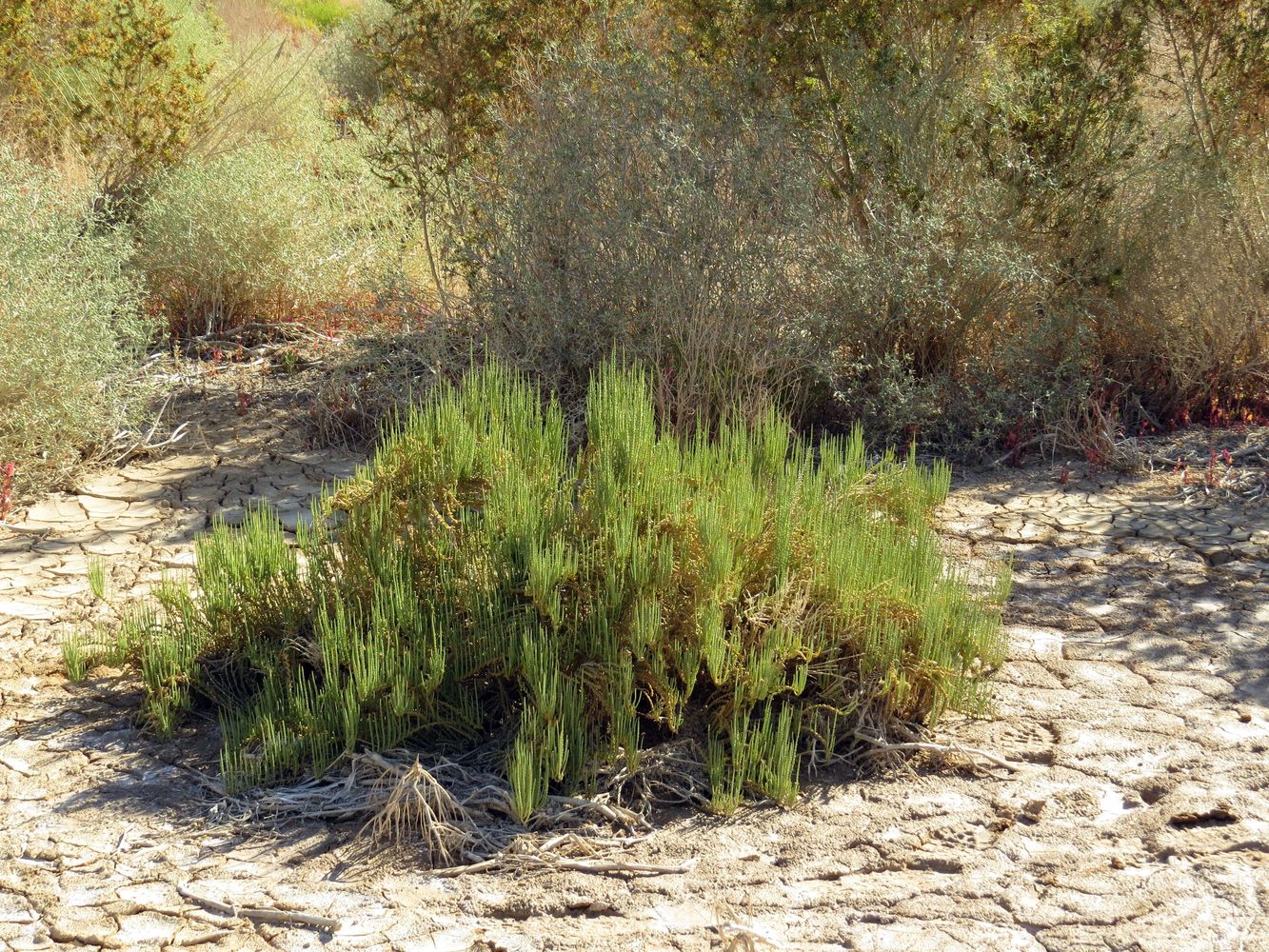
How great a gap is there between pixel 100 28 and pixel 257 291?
90.3 inches

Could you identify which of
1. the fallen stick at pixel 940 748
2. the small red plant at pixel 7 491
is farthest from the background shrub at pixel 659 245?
the fallen stick at pixel 940 748

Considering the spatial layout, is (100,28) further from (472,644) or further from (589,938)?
(589,938)

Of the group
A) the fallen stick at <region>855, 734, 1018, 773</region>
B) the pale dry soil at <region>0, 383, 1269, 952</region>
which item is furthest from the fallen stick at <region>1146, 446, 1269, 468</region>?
the fallen stick at <region>855, 734, 1018, 773</region>

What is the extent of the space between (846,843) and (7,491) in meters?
3.58

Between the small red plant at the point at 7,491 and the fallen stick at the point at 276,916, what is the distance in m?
2.74

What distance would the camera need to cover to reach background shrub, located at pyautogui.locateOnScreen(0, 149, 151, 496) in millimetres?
5020

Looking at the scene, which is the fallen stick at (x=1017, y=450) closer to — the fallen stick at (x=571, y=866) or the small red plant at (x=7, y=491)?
the fallen stick at (x=571, y=866)

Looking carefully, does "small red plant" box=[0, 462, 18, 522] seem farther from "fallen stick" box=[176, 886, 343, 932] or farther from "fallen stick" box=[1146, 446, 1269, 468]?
"fallen stick" box=[1146, 446, 1269, 468]

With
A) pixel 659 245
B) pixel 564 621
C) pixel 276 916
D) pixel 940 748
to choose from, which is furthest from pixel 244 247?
pixel 940 748

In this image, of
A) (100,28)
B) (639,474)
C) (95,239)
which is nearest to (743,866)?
(639,474)

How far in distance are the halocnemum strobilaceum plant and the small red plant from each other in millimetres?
1454

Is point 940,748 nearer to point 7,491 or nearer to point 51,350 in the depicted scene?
point 7,491

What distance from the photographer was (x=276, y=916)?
253cm

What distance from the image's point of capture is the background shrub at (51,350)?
16.5ft
